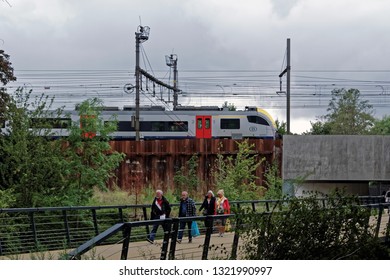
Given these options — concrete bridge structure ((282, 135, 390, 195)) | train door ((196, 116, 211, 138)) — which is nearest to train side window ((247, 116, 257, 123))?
Result: train door ((196, 116, 211, 138))

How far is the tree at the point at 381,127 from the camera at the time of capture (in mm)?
88188

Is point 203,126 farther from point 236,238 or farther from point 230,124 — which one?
point 236,238

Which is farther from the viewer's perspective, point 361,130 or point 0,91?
point 361,130

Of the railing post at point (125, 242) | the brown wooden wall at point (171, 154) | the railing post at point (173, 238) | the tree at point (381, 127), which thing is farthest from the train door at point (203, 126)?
the railing post at point (125, 242)

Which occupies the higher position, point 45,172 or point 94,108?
point 94,108

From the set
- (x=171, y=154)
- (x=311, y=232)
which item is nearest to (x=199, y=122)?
(x=171, y=154)

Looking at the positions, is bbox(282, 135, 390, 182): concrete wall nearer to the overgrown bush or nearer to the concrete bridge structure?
the concrete bridge structure

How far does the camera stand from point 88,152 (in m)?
29.4

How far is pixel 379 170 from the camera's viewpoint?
39344mm

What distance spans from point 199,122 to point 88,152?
2562 cm
